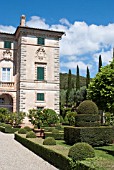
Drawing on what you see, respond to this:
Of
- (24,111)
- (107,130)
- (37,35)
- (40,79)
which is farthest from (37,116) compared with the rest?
(107,130)

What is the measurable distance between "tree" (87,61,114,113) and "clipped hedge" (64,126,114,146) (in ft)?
40.4

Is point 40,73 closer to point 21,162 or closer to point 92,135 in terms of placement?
point 92,135

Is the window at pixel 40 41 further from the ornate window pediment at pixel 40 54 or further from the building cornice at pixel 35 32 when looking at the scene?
the ornate window pediment at pixel 40 54

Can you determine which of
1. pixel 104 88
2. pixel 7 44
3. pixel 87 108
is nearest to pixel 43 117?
pixel 104 88

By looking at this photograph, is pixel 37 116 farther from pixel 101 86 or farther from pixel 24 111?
pixel 101 86

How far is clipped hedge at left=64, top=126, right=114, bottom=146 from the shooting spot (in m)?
15.4

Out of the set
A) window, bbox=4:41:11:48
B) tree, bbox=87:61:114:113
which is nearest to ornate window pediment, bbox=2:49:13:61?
window, bbox=4:41:11:48

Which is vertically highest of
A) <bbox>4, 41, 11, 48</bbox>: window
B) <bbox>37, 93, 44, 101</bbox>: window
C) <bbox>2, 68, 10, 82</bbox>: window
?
<bbox>4, 41, 11, 48</bbox>: window

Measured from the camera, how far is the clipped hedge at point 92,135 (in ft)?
50.4

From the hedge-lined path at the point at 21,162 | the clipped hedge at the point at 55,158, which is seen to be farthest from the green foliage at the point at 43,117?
the hedge-lined path at the point at 21,162

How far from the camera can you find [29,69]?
1375 inches

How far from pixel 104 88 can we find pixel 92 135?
1436 cm

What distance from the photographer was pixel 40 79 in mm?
35250

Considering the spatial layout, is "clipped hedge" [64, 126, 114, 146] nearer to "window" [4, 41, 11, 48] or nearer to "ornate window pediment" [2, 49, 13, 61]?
"ornate window pediment" [2, 49, 13, 61]
